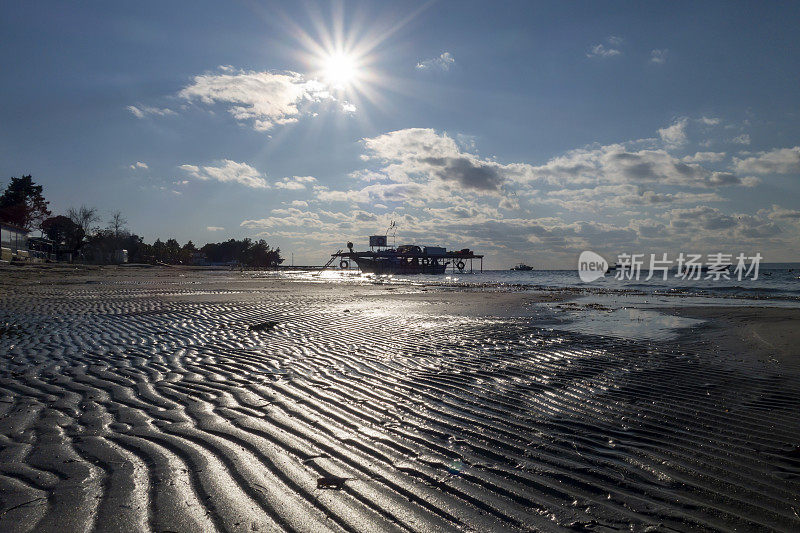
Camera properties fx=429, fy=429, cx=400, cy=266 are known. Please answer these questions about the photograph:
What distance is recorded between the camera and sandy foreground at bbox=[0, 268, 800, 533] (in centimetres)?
278

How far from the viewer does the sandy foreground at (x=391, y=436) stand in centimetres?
278

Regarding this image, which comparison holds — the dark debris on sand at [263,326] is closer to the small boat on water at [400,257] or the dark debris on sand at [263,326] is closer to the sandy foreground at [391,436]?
the sandy foreground at [391,436]

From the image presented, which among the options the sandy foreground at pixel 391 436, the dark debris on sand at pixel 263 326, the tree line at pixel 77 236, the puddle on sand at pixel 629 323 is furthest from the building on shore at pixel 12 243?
the puddle on sand at pixel 629 323

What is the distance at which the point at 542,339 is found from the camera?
10164 millimetres

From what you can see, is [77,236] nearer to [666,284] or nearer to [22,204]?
[22,204]

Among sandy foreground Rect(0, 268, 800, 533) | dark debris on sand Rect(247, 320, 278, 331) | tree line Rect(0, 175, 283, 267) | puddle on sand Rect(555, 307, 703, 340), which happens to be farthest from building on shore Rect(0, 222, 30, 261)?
puddle on sand Rect(555, 307, 703, 340)

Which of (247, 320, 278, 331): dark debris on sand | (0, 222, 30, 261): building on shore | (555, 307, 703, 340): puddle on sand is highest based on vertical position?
(0, 222, 30, 261): building on shore

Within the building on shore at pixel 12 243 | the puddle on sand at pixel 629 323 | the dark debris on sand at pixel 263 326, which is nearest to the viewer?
the dark debris on sand at pixel 263 326

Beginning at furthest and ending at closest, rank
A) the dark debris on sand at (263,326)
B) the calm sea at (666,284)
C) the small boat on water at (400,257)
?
the small boat on water at (400,257) → the calm sea at (666,284) → the dark debris on sand at (263,326)

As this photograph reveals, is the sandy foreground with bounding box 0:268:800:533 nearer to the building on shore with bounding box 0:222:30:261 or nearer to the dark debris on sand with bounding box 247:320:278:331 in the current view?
the dark debris on sand with bounding box 247:320:278:331

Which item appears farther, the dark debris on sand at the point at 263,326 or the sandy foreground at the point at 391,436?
the dark debris on sand at the point at 263,326

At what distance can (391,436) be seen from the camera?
13.5 ft

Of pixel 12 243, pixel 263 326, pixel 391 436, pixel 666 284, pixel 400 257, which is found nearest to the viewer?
pixel 391 436

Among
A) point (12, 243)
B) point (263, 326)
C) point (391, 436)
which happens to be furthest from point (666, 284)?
point (12, 243)
